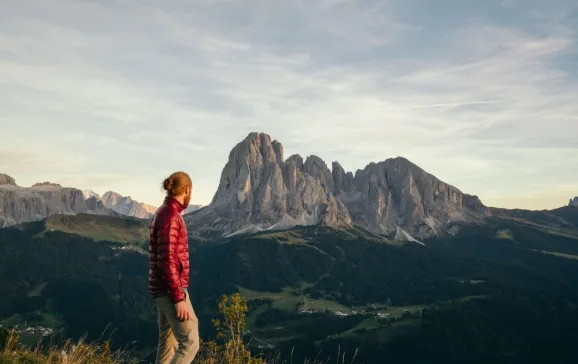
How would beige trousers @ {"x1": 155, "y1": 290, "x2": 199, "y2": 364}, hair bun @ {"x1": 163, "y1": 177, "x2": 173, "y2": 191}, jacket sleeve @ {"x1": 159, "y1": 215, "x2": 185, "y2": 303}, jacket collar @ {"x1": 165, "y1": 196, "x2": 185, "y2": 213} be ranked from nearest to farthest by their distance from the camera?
1. jacket sleeve @ {"x1": 159, "y1": 215, "x2": 185, "y2": 303}
2. beige trousers @ {"x1": 155, "y1": 290, "x2": 199, "y2": 364}
3. jacket collar @ {"x1": 165, "y1": 196, "x2": 185, "y2": 213}
4. hair bun @ {"x1": 163, "y1": 177, "x2": 173, "y2": 191}

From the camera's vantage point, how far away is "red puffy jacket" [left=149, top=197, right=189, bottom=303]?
394 inches

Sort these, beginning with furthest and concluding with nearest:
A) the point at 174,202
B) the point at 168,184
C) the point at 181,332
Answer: the point at 168,184
the point at 174,202
the point at 181,332

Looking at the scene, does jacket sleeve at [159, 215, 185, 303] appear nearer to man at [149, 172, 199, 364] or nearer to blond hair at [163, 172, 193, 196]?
man at [149, 172, 199, 364]

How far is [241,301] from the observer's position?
14602 millimetres

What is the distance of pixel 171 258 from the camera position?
33.1 ft

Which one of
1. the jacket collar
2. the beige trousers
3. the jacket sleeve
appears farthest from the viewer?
the jacket collar

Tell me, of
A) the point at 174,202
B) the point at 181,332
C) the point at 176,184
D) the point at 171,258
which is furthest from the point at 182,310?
the point at 176,184

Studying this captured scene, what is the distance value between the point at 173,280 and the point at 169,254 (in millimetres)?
530

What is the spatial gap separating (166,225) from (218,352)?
18.1ft

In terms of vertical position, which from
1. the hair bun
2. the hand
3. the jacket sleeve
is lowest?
the hand

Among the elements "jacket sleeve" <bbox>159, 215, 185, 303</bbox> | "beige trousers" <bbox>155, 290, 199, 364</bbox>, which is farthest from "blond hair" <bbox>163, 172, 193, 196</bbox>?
"beige trousers" <bbox>155, 290, 199, 364</bbox>

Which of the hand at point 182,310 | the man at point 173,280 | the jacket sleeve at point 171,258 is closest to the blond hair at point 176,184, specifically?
the man at point 173,280

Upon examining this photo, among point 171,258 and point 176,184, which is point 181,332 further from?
point 176,184

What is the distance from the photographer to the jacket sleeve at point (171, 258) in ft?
32.7
